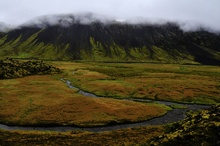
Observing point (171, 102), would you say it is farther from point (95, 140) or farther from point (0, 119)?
point (0, 119)

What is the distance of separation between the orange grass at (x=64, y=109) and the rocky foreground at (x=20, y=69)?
34945 mm

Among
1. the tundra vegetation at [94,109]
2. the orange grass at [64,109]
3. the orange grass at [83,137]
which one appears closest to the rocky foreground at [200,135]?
the tundra vegetation at [94,109]

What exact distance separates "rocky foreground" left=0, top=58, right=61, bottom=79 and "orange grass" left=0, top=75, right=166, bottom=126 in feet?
→ 115

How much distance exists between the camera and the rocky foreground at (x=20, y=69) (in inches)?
4664

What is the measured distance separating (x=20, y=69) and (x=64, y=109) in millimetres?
70689

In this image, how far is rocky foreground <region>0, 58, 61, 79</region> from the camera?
11847 cm

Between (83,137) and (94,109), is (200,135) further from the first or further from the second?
(94,109)

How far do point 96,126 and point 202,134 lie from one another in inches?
1086

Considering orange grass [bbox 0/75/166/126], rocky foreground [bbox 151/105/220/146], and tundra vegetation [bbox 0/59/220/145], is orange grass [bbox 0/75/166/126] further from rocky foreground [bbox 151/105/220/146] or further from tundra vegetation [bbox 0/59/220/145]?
rocky foreground [bbox 151/105/220/146]

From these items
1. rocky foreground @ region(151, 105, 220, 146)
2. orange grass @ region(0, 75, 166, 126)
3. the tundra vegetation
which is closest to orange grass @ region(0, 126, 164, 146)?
the tundra vegetation

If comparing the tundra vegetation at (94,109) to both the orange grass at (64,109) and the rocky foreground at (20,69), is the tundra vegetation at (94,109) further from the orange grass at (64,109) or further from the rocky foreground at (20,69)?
the rocky foreground at (20,69)

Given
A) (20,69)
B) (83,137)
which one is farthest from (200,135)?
(20,69)

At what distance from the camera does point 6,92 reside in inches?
3310

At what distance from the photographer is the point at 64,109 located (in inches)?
2522
